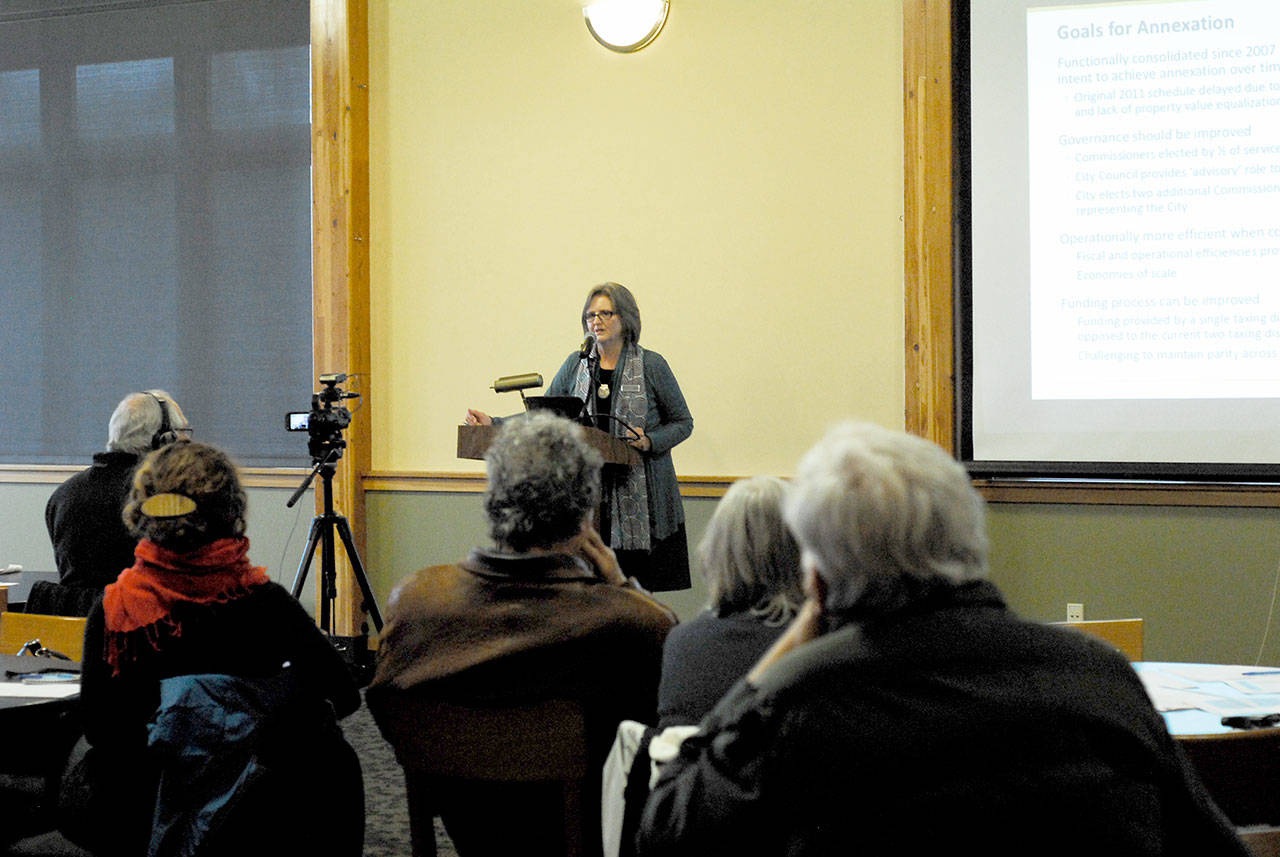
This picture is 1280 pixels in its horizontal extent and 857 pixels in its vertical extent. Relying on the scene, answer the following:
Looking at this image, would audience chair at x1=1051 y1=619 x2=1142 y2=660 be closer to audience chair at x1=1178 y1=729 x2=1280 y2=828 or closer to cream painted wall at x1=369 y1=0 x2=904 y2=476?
audience chair at x1=1178 y1=729 x2=1280 y2=828

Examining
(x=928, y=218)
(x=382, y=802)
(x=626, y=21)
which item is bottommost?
(x=382, y=802)

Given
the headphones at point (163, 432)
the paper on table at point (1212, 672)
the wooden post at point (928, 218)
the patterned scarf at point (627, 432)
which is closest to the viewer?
the paper on table at point (1212, 672)

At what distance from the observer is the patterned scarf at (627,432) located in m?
4.09

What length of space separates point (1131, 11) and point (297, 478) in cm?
385

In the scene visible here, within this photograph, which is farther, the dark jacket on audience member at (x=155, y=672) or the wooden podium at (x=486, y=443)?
the wooden podium at (x=486, y=443)

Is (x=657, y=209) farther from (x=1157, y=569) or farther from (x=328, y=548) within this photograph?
(x=1157, y=569)

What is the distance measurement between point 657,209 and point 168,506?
326 cm

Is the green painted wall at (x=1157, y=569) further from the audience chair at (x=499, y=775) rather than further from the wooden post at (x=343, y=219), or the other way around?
the audience chair at (x=499, y=775)

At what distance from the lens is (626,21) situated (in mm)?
4887

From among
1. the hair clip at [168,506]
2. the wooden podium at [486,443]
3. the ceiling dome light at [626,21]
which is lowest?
the hair clip at [168,506]

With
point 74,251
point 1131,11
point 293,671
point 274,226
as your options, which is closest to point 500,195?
point 274,226

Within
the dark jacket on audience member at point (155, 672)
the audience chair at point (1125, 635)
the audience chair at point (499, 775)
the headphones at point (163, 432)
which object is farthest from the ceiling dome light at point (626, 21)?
the audience chair at point (499, 775)

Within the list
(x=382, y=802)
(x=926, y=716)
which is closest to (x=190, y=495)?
(x=926, y=716)

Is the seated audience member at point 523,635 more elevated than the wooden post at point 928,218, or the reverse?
the wooden post at point 928,218
